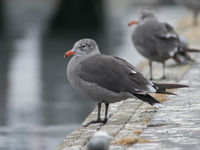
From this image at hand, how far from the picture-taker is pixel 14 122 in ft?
40.8

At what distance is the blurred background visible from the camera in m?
11.7

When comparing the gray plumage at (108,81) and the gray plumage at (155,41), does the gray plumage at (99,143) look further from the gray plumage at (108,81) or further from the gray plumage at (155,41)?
the gray plumage at (155,41)

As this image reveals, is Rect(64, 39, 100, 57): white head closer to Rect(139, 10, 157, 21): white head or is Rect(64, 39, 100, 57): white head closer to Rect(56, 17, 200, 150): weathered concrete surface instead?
Rect(56, 17, 200, 150): weathered concrete surface

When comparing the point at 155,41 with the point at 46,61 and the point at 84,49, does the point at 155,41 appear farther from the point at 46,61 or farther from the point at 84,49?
the point at 46,61

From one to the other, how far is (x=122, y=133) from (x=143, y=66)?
19.1ft

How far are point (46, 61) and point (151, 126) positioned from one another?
1392 centimetres

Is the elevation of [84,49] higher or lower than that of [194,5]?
higher

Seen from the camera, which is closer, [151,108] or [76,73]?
[76,73]

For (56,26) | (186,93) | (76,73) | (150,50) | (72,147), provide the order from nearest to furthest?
1. (72,147)
2. (76,73)
3. (186,93)
4. (150,50)
5. (56,26)

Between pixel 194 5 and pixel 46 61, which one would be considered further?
pixel 46 61

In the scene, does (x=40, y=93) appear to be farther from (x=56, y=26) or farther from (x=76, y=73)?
(x=56, y=26)

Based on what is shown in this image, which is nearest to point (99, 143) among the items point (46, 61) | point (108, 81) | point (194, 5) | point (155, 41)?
point (108, 81)

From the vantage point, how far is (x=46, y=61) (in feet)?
71.2

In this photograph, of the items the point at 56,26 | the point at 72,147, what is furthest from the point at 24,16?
the point at 72,147
